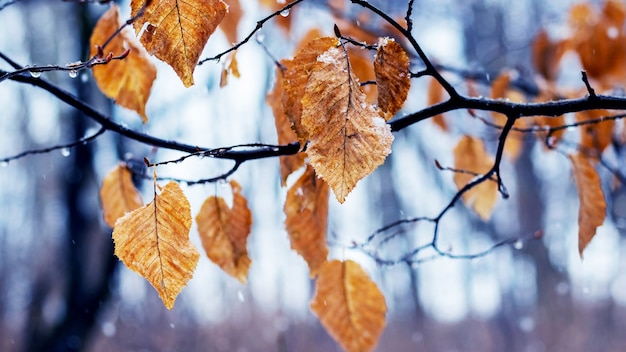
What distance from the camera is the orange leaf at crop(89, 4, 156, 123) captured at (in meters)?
0.92

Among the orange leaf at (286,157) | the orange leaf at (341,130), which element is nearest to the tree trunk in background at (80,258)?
the orange leaf at (286,157)

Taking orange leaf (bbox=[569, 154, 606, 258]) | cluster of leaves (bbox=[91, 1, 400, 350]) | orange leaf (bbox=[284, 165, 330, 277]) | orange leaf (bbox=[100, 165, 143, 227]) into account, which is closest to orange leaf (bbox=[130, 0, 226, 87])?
cluster of leaves (bbox=[91, 1, 400, 350])

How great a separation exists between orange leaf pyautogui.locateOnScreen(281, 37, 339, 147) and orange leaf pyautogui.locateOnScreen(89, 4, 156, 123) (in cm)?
32

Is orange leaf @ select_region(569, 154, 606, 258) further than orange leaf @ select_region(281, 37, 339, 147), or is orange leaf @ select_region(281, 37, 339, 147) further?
orange leaf @ select_region(569, 154, 606, 258)

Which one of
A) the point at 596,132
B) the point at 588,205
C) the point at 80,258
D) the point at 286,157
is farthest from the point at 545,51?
the point at 80,258

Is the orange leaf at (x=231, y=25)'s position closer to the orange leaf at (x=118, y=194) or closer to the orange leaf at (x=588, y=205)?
the orange leaf at (x=118, y=194)

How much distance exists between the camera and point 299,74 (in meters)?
0.70

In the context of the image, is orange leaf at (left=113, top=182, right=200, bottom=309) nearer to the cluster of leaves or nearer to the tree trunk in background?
the cluster of leaves

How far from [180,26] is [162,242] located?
0.82ft

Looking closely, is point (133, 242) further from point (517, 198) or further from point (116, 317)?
point (517, 198)

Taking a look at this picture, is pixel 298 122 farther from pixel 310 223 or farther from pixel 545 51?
pixel 545 51

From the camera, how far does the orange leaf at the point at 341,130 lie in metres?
0.59

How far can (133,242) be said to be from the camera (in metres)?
0.67

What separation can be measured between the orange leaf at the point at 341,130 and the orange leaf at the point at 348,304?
1.58 feet
